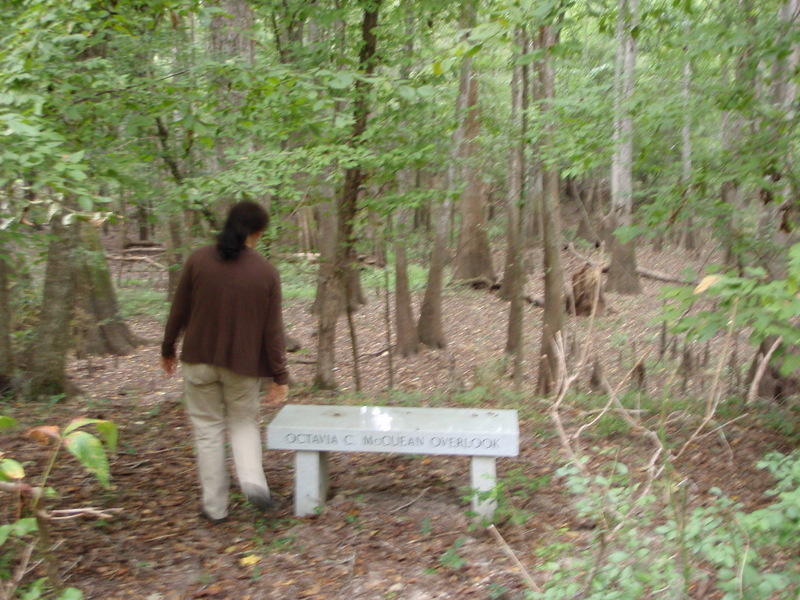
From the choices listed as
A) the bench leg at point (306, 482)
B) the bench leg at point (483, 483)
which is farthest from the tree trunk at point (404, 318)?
the bench leg at point (483, 483)

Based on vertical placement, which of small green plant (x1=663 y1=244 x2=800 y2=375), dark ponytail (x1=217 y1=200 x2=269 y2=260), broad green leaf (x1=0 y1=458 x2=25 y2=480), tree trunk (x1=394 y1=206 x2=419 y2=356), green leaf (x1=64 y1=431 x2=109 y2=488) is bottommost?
tree trunk (x1=394 y1=206 x2=419 y2=356)

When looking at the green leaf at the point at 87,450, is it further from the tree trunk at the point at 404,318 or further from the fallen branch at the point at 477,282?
the fallen branch at the point at 477,282

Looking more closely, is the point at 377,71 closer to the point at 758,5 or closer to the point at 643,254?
the point at 758,5

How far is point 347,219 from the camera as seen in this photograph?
894 cm

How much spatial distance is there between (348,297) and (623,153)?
988cm

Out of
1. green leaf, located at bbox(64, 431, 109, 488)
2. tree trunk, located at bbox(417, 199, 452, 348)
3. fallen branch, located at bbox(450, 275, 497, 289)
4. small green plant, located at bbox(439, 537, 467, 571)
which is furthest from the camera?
fallen branch, located at bbox(450, 275, 497, 289)

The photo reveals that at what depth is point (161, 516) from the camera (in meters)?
5.04

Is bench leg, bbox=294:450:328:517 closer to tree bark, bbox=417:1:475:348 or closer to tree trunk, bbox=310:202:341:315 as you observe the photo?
tree trunk, bbox=310:202:341:315

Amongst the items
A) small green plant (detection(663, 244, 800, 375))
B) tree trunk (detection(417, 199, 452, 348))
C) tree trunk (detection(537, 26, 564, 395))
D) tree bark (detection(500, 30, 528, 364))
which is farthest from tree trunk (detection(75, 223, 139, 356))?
small green plant (detection(663, 244, 800, 375))

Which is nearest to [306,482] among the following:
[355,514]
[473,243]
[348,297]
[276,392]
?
[355,514]

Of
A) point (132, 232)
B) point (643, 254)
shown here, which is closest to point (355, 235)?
point (643, 254)

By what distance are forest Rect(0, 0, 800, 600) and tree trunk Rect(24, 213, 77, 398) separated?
0.07 feet

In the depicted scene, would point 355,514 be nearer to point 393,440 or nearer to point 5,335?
point 393,440

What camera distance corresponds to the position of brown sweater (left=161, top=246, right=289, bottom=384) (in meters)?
4.70
